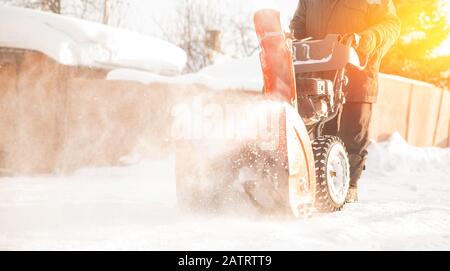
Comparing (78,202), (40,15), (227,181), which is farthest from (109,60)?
(227,181)

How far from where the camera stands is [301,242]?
8.13ft

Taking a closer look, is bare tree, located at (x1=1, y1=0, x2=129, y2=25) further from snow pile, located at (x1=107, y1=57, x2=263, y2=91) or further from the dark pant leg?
the dark pant leg

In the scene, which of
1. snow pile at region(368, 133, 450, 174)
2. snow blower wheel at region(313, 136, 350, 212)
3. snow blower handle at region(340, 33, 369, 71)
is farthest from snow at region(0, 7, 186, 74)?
snow blower wheel at region(313, 136, 350, 212)

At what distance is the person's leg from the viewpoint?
3900 millimetres

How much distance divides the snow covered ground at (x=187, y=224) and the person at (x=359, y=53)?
455 millimetres

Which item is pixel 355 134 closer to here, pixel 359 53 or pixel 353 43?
pixel 359 53

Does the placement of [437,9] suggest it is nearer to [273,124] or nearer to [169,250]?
[273,124]

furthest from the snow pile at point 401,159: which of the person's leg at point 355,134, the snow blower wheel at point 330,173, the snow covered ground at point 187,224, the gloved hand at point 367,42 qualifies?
the snow blower wheel at point 330,173

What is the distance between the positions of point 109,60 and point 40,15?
1236 mm

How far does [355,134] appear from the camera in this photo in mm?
3918

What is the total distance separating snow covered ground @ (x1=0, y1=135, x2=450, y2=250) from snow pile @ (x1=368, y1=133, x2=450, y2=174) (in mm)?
3428

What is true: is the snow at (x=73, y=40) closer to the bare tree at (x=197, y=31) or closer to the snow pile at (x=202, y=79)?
the snow pile at (x=202, y=79)

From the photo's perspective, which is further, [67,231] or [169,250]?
[67,231]

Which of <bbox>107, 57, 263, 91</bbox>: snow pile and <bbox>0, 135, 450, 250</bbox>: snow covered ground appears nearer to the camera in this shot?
<bbox>0, 135, 450, 250</bbox>: snow covered ground
